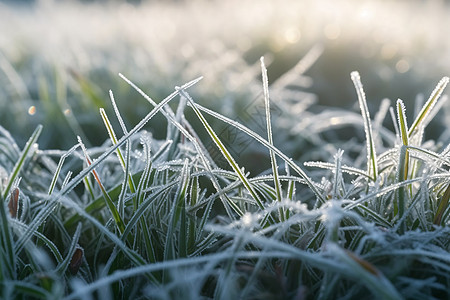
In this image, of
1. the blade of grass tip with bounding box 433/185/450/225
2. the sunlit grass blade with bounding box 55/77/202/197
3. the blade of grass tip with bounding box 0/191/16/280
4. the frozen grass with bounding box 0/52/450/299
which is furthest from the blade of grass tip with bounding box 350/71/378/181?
the blade of grass tip with bounding box 0/191/16/280

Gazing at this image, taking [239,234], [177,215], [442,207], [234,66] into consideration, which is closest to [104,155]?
[177,215]

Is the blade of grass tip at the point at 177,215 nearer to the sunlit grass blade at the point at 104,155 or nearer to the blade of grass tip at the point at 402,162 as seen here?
the sunlit grass blade at the point at 104,155

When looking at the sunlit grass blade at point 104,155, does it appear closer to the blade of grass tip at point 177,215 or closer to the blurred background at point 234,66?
the blade of grass tip at point 177,215

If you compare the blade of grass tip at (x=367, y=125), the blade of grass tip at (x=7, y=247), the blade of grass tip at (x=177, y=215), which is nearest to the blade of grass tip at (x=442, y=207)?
the blade of grass tip at (x=367, y=125)

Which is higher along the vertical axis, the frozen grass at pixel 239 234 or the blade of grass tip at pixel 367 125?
the blade of grass tip at pixel 367 125

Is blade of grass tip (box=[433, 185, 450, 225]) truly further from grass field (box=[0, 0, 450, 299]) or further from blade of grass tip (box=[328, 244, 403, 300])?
blade of grass tip (box=[328, 244, 403, 300])

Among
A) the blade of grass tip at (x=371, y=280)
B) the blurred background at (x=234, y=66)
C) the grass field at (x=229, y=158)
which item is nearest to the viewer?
the blade of grass tip at (x=371, y=280)

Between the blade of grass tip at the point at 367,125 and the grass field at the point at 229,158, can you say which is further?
the blade of grass tip at the point at 367,125

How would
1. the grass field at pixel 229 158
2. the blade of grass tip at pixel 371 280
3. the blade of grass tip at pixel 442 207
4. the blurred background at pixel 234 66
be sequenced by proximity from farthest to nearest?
the blurred background at pixel 234 66 < the blade of grass tip at pixel 442 207 < the grass field at pixel 229 158 < the blade of grass tip at pixel 371 280
